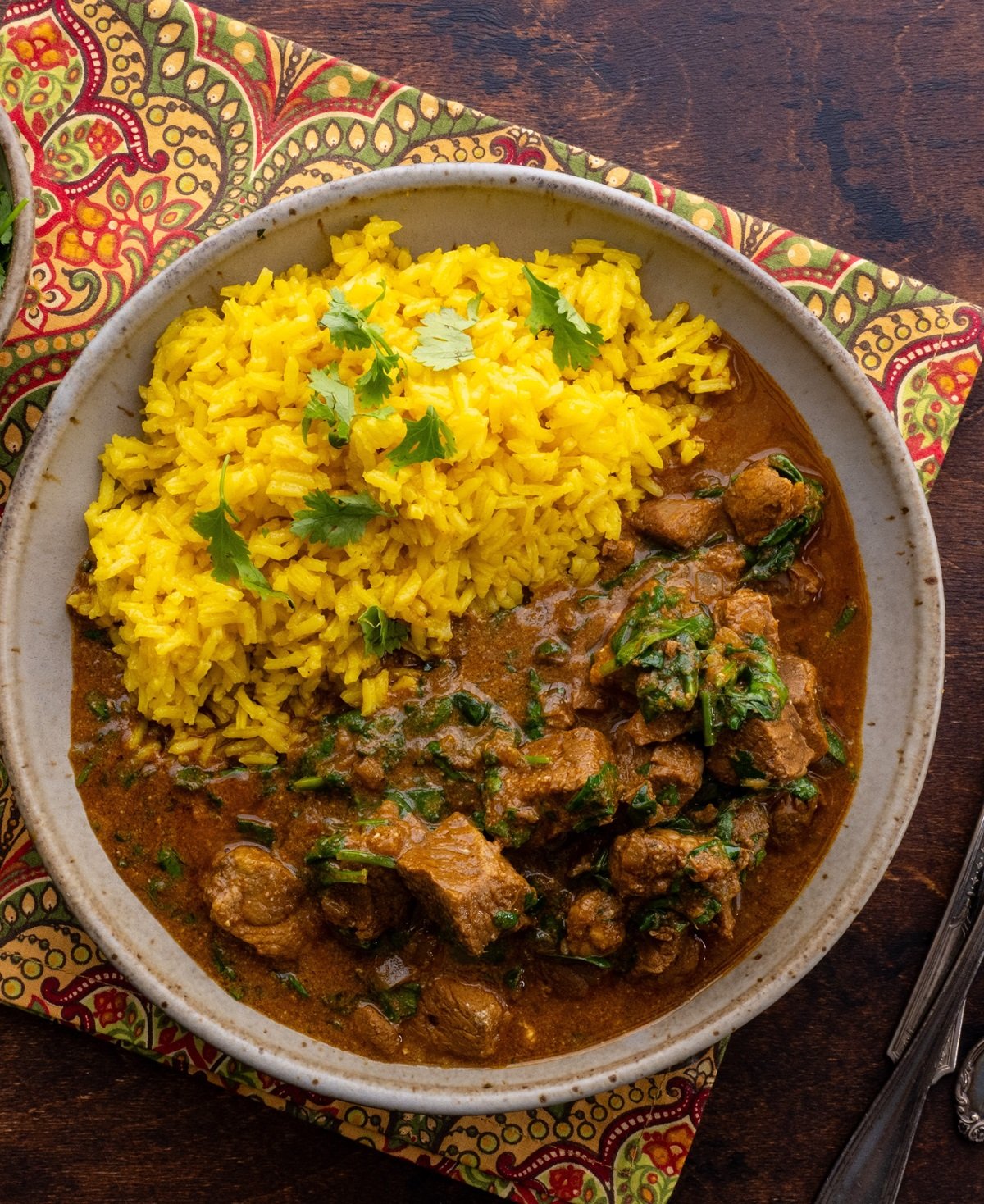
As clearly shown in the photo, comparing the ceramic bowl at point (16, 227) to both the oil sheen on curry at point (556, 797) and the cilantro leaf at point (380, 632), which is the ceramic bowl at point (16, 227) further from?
the cilantro leaf at point (380, 632)

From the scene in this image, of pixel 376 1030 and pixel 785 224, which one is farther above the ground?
pixel 785 224

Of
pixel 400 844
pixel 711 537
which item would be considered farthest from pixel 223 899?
pixel 711 537

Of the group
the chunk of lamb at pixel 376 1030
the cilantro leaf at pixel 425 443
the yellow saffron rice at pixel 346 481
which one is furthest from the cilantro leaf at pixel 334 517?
the chunk of lamb at pixel 376 1030

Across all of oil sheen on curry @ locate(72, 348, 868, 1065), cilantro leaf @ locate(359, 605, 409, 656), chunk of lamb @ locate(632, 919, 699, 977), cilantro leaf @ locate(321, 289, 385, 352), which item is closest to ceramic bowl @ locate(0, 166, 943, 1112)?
oil sheen on curry @ locate(72, 348, 868, 1065)

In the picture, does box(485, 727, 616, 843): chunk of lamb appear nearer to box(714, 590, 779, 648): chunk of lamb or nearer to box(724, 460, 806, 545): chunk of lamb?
box(714, 590, 779, 648): chunk of lamb

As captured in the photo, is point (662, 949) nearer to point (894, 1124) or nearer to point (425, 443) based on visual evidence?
point (894, 1124)

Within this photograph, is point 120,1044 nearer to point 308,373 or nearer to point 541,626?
point 541,626

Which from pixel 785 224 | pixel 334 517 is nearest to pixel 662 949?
pixel 334 517
